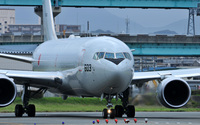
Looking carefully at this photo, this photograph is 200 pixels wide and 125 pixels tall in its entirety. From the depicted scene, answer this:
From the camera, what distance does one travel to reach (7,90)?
29.2 meters

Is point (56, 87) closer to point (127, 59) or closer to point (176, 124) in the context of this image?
point (127, 59)

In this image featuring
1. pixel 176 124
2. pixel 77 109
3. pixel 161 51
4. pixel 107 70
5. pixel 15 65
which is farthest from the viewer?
pixel 161 51

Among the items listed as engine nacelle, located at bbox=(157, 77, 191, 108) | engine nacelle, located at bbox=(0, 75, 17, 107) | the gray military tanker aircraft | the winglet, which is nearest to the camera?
the gray military tanker aircraft

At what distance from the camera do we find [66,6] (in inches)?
3447

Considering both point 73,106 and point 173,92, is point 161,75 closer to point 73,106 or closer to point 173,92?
point 173,92

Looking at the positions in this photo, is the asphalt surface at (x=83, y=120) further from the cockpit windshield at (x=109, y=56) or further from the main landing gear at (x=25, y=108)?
the cockpit windshield at (x=109, y=56)

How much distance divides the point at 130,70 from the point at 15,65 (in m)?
42.7

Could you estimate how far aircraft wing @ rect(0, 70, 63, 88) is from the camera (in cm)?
3108

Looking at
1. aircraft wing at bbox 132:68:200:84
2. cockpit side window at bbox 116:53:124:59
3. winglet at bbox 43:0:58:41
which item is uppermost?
winglet at bbox 43:0:58:41

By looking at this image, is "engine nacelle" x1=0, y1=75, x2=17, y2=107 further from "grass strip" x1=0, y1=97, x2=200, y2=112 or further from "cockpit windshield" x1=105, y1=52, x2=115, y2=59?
"grass strip" x1=0, y1=97, x2=200, y2=112

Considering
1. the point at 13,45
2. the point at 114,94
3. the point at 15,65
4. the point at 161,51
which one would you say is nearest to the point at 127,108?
the point at 114,94

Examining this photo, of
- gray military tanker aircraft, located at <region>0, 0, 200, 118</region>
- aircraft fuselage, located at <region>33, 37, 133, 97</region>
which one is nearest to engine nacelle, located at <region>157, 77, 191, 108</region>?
gray military tanker aircraft, located at <region>0, 0, 200, 118</region>

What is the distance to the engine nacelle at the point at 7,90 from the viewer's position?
94.5 ft

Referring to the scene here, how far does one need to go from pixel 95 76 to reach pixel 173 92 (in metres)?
4.64
